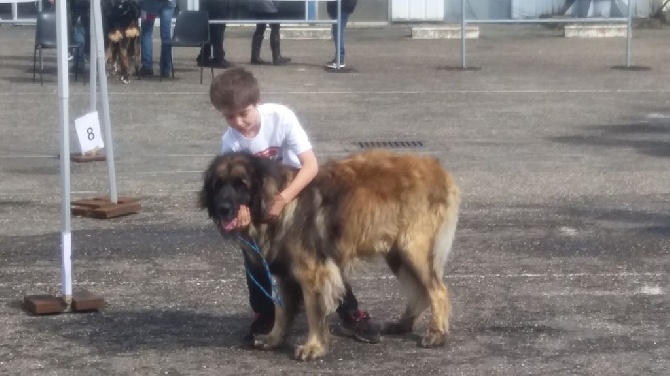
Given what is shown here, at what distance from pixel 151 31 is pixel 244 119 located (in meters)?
12.5

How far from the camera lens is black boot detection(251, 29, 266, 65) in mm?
19781

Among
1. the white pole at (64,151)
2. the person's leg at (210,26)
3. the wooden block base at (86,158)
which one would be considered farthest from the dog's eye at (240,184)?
the person's leg at (210,26)

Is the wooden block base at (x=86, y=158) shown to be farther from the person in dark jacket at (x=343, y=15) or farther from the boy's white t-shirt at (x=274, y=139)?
the person in dark jacket at (x=343, y=15)

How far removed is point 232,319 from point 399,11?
20329 mm

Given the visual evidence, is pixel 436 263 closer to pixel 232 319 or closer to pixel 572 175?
pixel 232 319

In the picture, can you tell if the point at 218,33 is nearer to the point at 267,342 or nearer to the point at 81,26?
the point at 81,26

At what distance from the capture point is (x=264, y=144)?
6203 mm

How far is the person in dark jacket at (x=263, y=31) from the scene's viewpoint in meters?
19.4

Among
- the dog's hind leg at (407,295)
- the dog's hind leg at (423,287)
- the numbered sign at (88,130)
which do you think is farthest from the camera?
the numbered sign at (88,130)

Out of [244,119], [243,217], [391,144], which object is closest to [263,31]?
[391,144]

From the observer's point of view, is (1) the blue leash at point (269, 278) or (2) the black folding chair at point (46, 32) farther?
(2) the black folding chair at point (46, 32)

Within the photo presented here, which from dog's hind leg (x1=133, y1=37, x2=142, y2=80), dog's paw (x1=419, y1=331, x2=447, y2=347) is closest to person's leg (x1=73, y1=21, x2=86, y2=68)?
dog's hind leg (x1=133, y1=37, x2=142, y2=80)

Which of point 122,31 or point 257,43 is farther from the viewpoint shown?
point 257,43

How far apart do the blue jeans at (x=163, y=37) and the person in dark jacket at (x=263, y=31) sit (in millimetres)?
1585
